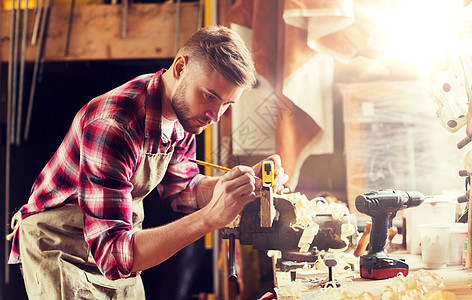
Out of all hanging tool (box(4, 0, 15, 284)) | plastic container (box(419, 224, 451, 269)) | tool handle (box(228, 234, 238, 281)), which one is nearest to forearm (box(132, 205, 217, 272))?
tool handle (box(228, 234, 238, 281))

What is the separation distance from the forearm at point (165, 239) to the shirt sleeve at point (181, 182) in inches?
16.3

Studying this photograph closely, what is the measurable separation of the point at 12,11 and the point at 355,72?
1.38 m

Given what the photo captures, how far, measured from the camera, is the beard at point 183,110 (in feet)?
4.24

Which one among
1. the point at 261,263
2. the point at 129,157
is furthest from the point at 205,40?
the point at 261,263

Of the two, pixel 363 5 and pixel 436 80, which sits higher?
pixel 363 5

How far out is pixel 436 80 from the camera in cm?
164

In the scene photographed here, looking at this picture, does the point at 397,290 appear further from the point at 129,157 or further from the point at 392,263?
the point at 129,157

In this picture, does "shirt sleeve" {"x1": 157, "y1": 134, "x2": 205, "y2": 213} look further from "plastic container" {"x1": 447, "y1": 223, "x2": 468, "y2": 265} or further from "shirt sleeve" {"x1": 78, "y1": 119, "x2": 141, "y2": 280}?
"plastic container" {"x1": 447, "y1": 223, "x2": 468, "y2": 265}

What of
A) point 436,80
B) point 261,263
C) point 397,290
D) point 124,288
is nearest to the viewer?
point 397,290

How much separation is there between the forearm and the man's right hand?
0.04 meters

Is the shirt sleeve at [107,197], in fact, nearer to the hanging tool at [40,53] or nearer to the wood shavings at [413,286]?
the wood shavings at [413,286]

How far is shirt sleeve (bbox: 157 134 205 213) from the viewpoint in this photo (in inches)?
60.3

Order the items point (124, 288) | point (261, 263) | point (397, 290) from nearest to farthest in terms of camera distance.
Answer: point (397, 290), point (124, 288), point (261, 263)

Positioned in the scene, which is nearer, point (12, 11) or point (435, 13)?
point (435, 13)
